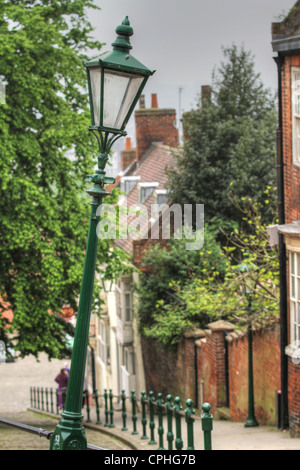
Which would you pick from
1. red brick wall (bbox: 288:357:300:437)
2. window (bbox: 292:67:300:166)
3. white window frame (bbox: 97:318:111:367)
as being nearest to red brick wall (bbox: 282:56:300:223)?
window (bbox: 292:67:300:166)

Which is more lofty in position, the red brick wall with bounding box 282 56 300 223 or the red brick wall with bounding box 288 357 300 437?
the red brick wall with bounding box 282 56 300 223

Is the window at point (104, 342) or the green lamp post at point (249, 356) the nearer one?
the green lamp post at point (249, 356)

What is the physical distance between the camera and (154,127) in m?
35.6

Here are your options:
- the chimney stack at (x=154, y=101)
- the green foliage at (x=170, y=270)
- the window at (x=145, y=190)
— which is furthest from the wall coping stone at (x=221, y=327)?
the chimney stack at (x=154, y=101)

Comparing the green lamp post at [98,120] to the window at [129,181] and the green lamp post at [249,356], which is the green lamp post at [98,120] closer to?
the green lamp post at [249,356]

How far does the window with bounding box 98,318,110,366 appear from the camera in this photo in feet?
114

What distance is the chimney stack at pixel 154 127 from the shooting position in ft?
112

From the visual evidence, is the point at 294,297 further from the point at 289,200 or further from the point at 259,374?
the point at 259,374

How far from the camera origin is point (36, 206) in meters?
20.9

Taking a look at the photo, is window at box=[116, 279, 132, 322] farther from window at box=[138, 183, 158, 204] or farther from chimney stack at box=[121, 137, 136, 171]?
chimney stack at box=[121, 137, 136, 171]

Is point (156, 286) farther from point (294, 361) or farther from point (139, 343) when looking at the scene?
point (294, 361)

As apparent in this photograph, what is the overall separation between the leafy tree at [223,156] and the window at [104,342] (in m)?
11.2

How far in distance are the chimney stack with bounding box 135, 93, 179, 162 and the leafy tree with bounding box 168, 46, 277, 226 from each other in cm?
668
